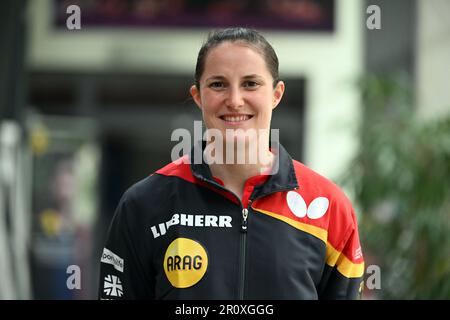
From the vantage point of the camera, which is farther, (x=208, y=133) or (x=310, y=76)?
(x=310, y=76)

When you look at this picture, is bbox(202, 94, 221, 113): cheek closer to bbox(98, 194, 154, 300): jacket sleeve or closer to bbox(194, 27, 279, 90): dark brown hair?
bbox(194, 27, 279, 90): dark brown hair

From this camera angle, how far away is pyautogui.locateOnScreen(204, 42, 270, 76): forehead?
1657mm

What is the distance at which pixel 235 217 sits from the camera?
5.74 ft

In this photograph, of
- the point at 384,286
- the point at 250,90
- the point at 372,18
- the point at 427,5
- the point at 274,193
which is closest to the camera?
the point at 250,90

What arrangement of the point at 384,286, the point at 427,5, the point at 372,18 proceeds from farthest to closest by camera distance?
the point at 427,5
the point at 384,286
the point at 372,18

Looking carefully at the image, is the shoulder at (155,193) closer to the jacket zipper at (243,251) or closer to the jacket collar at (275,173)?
the jacket collar at (275,173)

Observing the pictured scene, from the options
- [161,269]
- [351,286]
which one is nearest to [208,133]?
[161,269]

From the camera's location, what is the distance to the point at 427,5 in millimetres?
7422

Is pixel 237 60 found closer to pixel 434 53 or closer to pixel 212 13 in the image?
pixel 212 13

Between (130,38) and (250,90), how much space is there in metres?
6.36

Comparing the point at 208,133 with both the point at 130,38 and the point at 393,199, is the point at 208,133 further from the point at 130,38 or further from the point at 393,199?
the point at 130,38

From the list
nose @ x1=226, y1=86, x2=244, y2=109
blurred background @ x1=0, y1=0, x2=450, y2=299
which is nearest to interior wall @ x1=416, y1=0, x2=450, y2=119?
blurred background @ x1=0, y1=0, x2=450, y2=299

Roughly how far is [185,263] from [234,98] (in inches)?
14.6

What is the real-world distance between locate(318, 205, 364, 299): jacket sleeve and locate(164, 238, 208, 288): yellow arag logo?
287 mm
